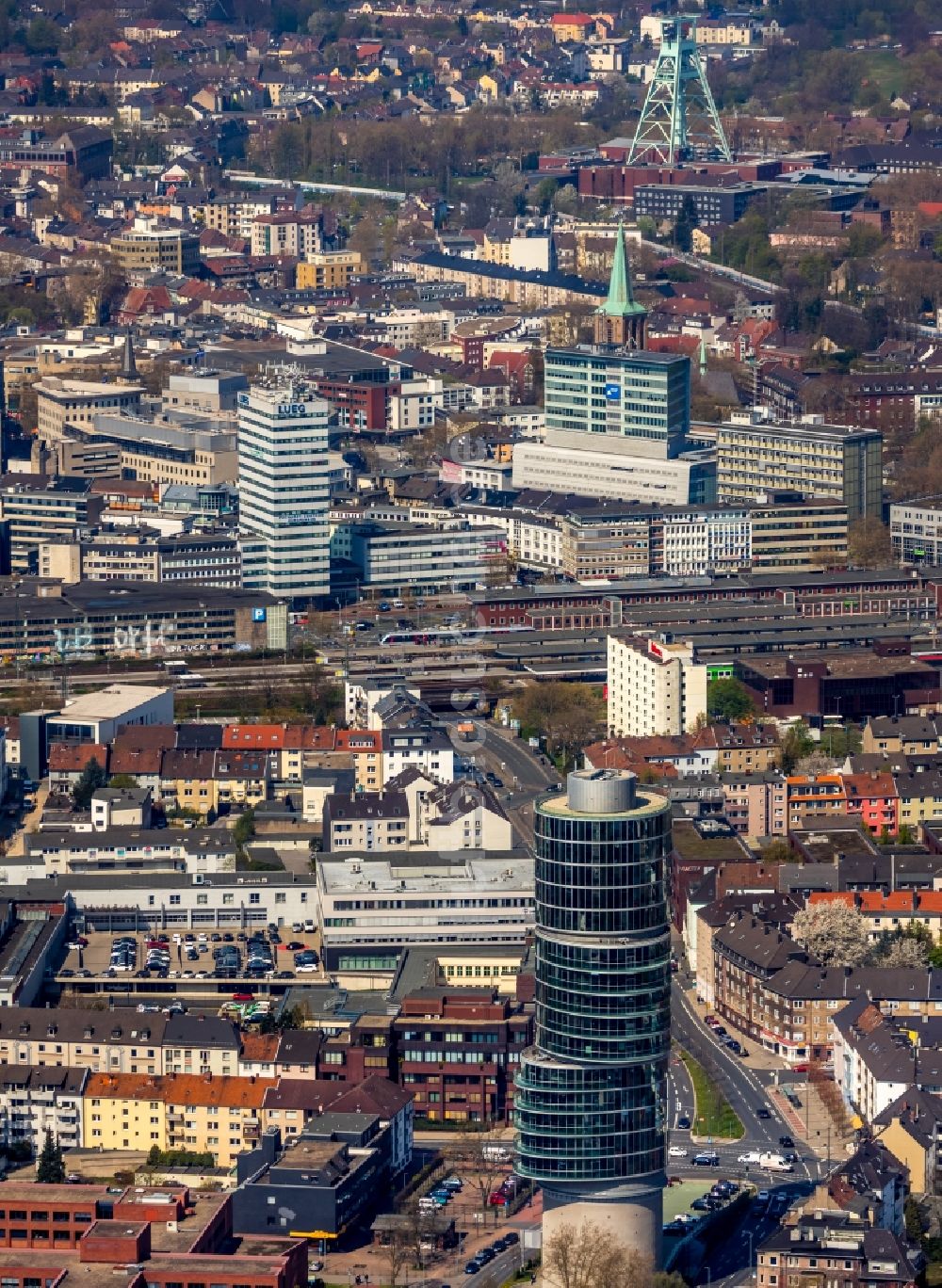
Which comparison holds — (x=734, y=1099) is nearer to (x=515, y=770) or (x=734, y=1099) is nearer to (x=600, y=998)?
(x=600, y=998)

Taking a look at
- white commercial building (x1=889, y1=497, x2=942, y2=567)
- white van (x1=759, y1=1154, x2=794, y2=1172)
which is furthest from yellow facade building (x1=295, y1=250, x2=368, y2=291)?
white van (x1=759, y1=1154, x2=794, y2=1172)

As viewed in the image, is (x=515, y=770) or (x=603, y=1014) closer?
(x=603, y=1014)

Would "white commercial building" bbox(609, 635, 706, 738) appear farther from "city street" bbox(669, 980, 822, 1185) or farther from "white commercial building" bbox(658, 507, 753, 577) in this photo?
"city street" bbox(669, 980, 822, 1185)

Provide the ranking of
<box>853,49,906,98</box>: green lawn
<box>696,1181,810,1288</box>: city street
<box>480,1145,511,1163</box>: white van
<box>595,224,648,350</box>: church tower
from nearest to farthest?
<box>696,1181,810,1288</box>: city street < <box>480,1145,511,1163</box>: white van < <box>595,224,648,350</box>: church tower < <box>853,49,906,98</box>: green lawn

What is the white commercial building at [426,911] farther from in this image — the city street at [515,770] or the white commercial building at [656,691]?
the white commercial building at [656,691]

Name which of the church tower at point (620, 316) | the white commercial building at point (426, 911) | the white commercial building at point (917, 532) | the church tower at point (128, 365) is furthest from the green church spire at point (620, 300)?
the white commercial building at point (426, 911)

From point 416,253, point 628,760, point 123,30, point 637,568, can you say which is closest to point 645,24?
point 123,30

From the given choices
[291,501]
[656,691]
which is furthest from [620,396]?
[656,691]
